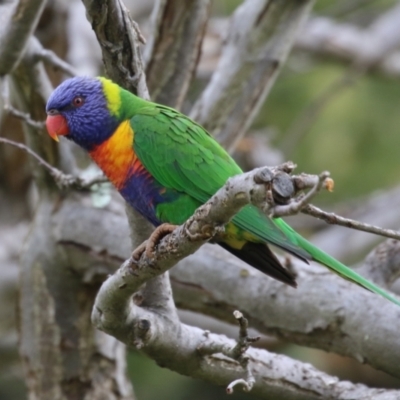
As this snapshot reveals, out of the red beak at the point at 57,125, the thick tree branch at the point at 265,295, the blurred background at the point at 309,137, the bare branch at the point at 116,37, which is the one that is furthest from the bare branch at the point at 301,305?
the bare branch at the point at 116,37

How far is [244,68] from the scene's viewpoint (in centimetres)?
476

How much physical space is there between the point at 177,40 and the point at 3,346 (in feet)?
10.6

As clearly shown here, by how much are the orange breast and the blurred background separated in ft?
5.40

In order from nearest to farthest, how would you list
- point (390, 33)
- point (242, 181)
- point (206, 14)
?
point (242, 181) → point (206, 14) → point (390, 33)

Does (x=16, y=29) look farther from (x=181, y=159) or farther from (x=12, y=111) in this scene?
(x=181, y=159)

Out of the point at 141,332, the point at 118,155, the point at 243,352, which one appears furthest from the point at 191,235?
the point at 118,155

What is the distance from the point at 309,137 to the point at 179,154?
6654 mm

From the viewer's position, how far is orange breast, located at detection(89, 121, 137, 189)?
342 cm

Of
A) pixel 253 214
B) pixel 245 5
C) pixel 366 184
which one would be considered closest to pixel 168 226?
pixel 253 214

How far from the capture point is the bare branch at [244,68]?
4652mm

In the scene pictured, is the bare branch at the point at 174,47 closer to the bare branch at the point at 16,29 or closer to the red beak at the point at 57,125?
the bare branch at the point at 16,29

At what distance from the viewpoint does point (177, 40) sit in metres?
4.50

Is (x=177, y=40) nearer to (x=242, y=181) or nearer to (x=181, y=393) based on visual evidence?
(x=242, y=181)

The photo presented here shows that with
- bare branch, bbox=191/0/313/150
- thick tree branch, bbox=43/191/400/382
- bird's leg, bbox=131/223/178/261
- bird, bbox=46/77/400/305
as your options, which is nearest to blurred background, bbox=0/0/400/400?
bare branch, bbox=191/0/313/150
